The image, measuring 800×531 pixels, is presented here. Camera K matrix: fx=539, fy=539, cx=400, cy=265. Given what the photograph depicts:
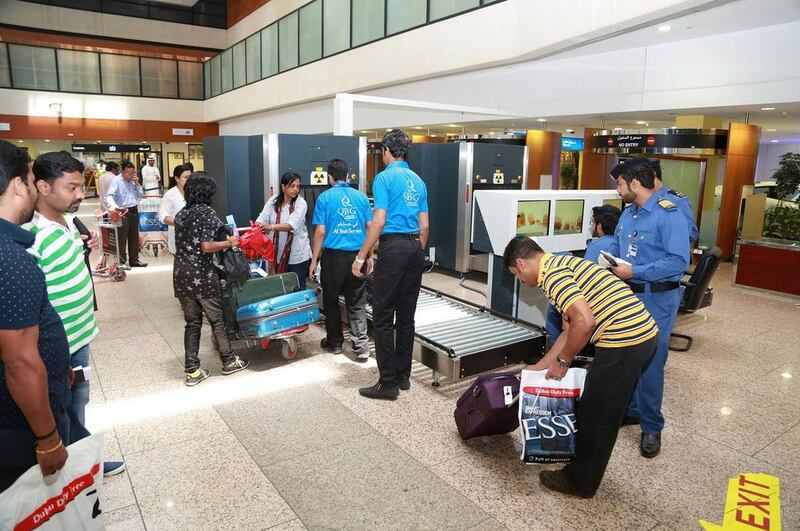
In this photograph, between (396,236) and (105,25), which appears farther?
(105,25)

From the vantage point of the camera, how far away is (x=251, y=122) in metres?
21.4

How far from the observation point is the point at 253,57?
2041 cm

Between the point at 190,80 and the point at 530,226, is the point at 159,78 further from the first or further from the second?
the point at 530,226

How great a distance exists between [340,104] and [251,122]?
1580cm

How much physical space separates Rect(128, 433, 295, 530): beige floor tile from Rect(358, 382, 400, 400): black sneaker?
1036mm

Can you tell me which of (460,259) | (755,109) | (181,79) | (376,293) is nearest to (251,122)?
(181,79)

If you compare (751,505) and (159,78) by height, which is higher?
(159,78)

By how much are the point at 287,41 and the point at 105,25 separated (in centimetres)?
1035

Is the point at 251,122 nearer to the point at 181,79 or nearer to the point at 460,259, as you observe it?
the point at 181,79

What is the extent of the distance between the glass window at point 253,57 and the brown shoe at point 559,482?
64.6 feet

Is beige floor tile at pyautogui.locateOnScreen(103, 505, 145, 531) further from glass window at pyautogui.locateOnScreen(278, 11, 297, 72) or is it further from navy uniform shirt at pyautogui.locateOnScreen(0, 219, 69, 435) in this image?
glass window at pyautogui.locateOnScreen(278, 11, 297, 72)

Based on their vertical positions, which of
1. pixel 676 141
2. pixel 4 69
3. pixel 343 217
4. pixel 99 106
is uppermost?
pixel 4 69

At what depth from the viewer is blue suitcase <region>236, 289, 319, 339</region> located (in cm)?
447

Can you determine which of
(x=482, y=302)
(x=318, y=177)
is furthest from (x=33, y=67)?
(x=482, y=302)
